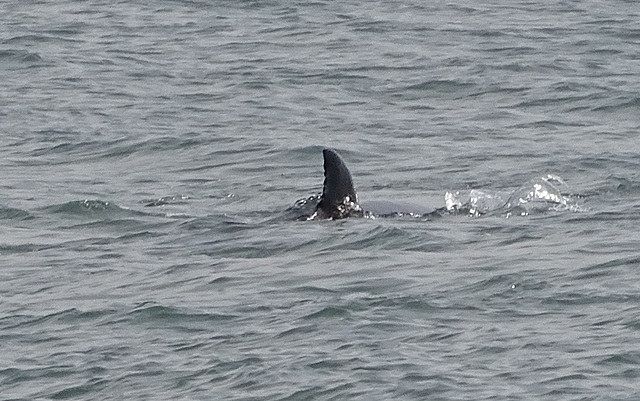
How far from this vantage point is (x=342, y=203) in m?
17.2

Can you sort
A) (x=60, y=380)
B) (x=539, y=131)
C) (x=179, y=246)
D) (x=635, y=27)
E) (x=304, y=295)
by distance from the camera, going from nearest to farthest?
1. (x=60, y=380)
2. (x=304, y=295)
3. (x=179, y=246)
4. (x=539, y=131)
5. (x=635, y=27)

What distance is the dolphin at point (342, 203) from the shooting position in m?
16.8

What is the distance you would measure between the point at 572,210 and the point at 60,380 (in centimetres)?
693

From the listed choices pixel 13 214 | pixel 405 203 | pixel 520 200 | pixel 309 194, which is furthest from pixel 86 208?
pixel 520 200

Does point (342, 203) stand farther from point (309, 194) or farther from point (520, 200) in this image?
point (309, 194)

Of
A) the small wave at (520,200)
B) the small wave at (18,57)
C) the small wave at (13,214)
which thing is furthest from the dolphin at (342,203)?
the small wave at (18,57)

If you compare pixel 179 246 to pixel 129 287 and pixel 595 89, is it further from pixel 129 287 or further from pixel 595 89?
pixel 595 89

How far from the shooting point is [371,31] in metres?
29.4

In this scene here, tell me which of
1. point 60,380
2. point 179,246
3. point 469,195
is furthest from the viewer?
point 469,195

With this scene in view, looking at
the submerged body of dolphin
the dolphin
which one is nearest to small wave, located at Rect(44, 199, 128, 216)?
the submerged body of dolphin

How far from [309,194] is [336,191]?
2.20m

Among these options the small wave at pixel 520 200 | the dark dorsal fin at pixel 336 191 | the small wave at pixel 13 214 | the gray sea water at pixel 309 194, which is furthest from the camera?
the small wave at pixel 13 214

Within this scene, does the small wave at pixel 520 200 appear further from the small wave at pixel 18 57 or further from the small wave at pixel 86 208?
Answer: the small wave at pixel 18 57

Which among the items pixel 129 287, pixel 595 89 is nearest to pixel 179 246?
pixel 129 287
